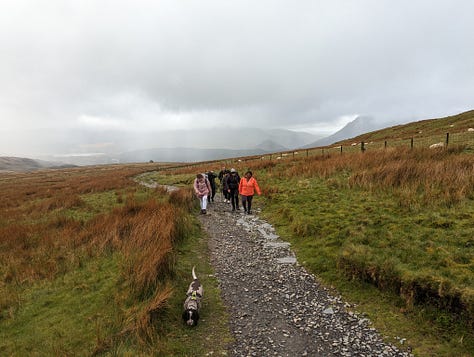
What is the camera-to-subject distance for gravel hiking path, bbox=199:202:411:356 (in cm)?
536

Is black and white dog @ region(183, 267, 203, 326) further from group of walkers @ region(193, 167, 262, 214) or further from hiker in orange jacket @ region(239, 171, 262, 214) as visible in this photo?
hiker in orange jacket @ region(239, 171, 262, 214)

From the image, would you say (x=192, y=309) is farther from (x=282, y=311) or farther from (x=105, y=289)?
(x=105, y=289)

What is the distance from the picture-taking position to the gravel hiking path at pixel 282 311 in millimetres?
5359

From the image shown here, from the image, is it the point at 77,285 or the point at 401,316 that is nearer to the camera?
the point at 401,316

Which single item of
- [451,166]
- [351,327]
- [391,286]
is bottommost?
[351,327]

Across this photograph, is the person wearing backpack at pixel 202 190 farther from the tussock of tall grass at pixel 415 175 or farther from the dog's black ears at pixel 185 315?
the dog's black ears at pixel 185 315

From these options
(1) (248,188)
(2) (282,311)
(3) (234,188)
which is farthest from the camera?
(3) (234,188)

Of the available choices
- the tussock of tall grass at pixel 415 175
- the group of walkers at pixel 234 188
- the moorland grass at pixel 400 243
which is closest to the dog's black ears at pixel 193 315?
the moorland grass at pixel 400 243

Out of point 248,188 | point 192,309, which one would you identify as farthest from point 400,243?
point 248,188

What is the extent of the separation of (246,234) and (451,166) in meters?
10.7

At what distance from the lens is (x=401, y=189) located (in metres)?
12.7

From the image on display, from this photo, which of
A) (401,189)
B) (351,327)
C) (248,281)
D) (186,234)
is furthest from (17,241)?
(401,189)

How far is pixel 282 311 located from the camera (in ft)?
21.5

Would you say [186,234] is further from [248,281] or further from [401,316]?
[401,316]
